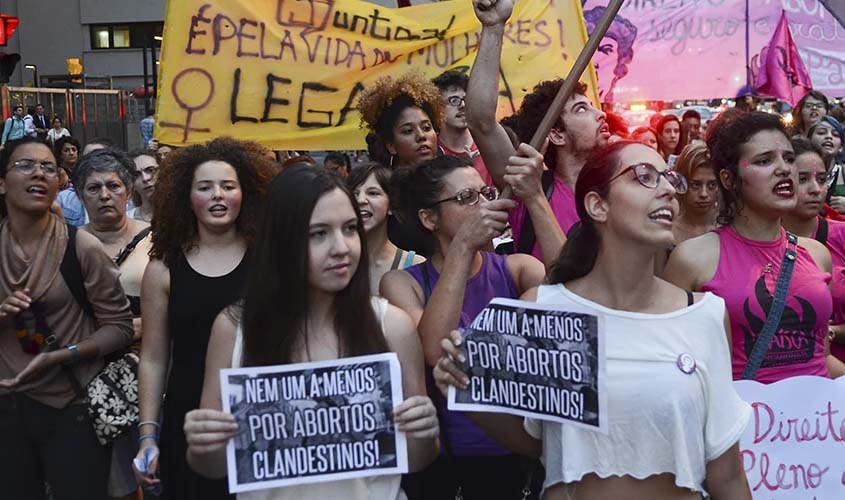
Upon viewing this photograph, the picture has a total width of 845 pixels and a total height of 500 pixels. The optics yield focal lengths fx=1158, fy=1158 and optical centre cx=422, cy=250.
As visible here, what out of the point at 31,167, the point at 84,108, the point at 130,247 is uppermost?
the point at 31,167

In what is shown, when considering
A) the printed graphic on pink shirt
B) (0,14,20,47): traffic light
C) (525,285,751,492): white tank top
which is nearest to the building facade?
(0,14,20,47): traffic light

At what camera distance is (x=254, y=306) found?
3.29 metres

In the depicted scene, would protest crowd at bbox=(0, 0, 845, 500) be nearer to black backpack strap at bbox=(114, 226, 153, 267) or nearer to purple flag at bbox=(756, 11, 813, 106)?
black backpack strap at bbox=(114, 226, 153, 267)

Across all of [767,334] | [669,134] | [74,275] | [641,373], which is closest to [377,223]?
[74,275]

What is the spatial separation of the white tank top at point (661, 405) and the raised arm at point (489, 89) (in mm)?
1199

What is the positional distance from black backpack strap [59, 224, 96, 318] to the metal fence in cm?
2316

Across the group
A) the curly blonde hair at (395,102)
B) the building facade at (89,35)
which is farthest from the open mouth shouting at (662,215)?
the building facade at (89,35)

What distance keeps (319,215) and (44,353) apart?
230 cm

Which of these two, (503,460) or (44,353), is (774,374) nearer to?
(503,460)

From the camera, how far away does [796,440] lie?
4.11 m

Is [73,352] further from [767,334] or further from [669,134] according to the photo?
[669,134]

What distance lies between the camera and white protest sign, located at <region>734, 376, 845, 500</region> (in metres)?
4.06

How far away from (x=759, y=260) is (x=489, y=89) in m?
1.18

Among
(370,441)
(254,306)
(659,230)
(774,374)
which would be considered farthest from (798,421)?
(254,306)
